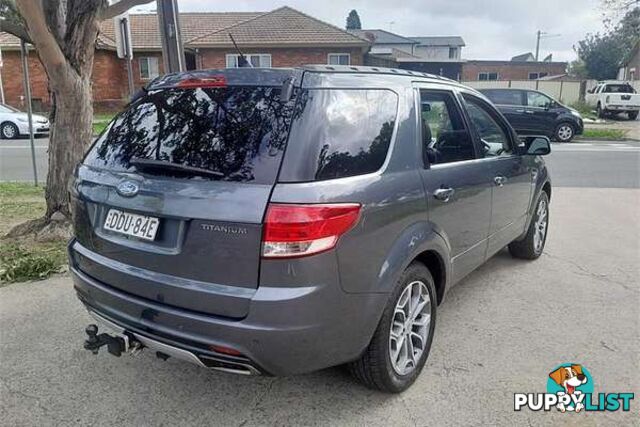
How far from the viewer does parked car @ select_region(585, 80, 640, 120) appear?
2623cm

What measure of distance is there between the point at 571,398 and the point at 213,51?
27.2m

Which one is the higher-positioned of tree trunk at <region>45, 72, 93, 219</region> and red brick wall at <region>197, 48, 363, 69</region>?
red brick wall at <region>197, 48, 363, 69</region>

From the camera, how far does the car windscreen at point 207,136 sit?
2.27 metres

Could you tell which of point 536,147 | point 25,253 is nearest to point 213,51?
point 25,253

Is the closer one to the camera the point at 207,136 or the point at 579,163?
the point at 207,136

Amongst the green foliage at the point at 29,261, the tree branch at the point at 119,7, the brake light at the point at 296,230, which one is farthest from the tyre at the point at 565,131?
the brake light at the point at 296,230

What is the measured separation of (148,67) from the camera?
91.4ft

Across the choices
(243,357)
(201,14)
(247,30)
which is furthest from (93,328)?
(201,14)

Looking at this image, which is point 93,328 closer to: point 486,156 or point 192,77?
point 192,77

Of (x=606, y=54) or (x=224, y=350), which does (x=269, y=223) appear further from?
(x=606, y=54)


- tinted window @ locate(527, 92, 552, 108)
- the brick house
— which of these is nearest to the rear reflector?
tinted window @ locate(527, 92, 552, 108)

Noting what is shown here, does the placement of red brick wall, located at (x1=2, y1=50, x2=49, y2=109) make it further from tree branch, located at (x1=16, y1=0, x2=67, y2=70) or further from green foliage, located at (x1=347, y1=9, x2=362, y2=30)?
green foliage, located at (x1=347, y1=9, x2=362, y2=30)

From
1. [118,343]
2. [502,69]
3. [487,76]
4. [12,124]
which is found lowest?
[118,343]

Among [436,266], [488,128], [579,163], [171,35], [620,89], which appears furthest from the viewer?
[620,89]
